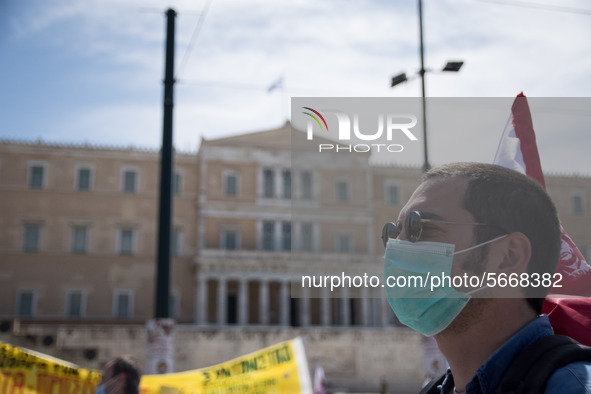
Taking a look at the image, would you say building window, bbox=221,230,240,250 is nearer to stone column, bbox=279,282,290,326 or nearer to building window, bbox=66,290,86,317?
stone column, bbox=279,282,290,326

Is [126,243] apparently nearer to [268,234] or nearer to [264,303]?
[268,234]

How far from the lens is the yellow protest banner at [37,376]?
6.29 m

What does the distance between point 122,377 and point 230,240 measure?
34.2 meters

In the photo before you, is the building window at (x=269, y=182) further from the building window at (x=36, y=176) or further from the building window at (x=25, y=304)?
the building window at (x=25, y=304)

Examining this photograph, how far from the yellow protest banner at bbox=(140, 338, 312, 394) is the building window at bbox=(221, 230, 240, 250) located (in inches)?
1262

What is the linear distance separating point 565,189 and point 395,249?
131cm

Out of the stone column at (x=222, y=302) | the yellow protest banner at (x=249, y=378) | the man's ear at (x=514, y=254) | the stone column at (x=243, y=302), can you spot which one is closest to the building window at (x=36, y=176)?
the stone column at (x=222, y=302)

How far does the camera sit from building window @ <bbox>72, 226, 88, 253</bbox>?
122 ft

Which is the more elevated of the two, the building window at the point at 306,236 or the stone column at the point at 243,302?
the building window at the point at 306,236

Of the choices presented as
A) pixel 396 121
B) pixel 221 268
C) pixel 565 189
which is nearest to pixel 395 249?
pixel 396 121

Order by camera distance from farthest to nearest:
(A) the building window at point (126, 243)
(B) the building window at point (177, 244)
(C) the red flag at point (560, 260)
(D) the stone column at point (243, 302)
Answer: (D) the stone column at point (243, 302) < (B) the building window at point (177, 244) < (A) the building window at point (126, 243) < (C) the red flag at point (560, 260)

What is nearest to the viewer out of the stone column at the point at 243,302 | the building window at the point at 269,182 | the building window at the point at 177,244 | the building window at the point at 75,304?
the building window at the point at 75,304

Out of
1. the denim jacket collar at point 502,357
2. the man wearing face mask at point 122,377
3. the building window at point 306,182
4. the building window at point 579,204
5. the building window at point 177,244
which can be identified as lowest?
the man wearing face mask at point 122,377

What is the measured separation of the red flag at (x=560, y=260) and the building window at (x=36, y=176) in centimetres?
3793
